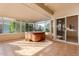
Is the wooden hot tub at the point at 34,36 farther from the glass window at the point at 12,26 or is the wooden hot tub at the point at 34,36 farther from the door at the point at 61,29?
the glass window at the point at 12,26

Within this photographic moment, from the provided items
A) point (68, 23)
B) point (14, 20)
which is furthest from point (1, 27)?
point (68, 23)

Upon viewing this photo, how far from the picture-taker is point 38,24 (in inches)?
503

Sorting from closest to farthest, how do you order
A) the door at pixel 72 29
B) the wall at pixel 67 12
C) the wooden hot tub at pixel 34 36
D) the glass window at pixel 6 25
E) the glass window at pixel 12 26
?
the wall at pixel 67 12 → the door at pixel 72 29 → the wooden hot tub at pixel 34 36 → the glass window at pixel 6 25 → the glass window at pixel 12 26

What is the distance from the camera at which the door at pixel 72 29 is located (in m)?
7.34

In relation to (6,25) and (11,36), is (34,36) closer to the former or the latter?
(11,36)

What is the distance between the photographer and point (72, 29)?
761cm

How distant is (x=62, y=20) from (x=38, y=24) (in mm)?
4475

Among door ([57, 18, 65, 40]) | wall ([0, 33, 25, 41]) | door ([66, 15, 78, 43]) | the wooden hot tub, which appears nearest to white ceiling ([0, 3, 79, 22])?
door ([66, 15, 78, 43])

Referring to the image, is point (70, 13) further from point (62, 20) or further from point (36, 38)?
point (36, 38)

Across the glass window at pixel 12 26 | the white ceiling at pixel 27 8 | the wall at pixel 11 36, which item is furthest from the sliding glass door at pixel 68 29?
the glass window at pixel 12 26

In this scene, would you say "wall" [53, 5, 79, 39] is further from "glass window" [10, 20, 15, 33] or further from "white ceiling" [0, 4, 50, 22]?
"glass window" [10, 20, 15, 33]

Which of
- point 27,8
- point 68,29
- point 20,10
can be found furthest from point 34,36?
point 27,8

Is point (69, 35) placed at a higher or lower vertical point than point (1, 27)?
lower

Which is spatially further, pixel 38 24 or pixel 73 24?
pixel 38 24
